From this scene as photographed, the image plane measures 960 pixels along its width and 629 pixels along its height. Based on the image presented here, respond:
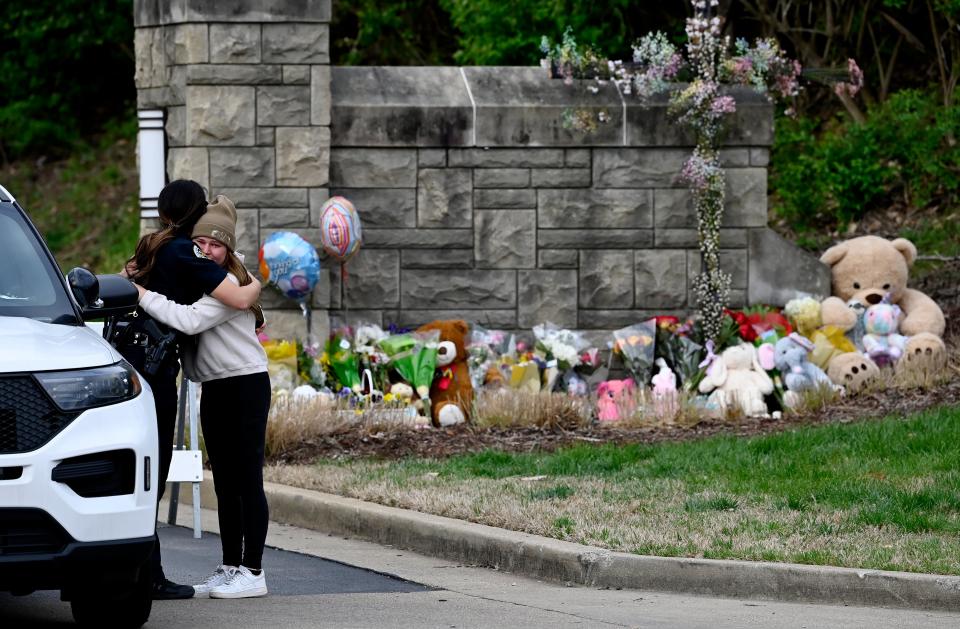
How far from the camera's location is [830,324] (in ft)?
39.2

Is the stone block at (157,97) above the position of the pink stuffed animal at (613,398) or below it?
above

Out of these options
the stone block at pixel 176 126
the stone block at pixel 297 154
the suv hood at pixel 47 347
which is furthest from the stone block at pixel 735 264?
the suv hood at pixel 47 347

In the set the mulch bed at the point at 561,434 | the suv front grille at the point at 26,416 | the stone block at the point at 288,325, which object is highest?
the suv front grille at the point at 26,416

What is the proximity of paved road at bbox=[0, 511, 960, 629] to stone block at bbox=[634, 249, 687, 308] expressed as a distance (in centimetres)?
531

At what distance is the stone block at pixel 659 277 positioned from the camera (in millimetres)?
12367

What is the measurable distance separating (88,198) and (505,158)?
554 inches

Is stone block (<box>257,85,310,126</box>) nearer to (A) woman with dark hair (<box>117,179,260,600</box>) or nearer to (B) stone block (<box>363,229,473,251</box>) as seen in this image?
(B) stone block (<box>363,229,473,251</box>)

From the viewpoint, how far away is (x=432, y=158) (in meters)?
12.1

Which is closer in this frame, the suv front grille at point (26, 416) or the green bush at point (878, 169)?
the suv front grille at point (26, 416)

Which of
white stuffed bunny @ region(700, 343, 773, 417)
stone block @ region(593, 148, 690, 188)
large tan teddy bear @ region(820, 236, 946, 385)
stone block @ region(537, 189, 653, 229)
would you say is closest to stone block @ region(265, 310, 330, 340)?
stone block @ region(537, 189, 653, 229)

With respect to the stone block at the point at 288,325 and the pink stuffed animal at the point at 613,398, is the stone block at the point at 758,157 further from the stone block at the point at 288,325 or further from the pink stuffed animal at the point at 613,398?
the stone block at the point at 288,325

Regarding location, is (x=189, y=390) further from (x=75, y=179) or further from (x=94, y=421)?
(x=75, y=179)

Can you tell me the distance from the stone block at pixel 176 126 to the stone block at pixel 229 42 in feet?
1.63

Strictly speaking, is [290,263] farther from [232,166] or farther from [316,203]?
[232,166]
